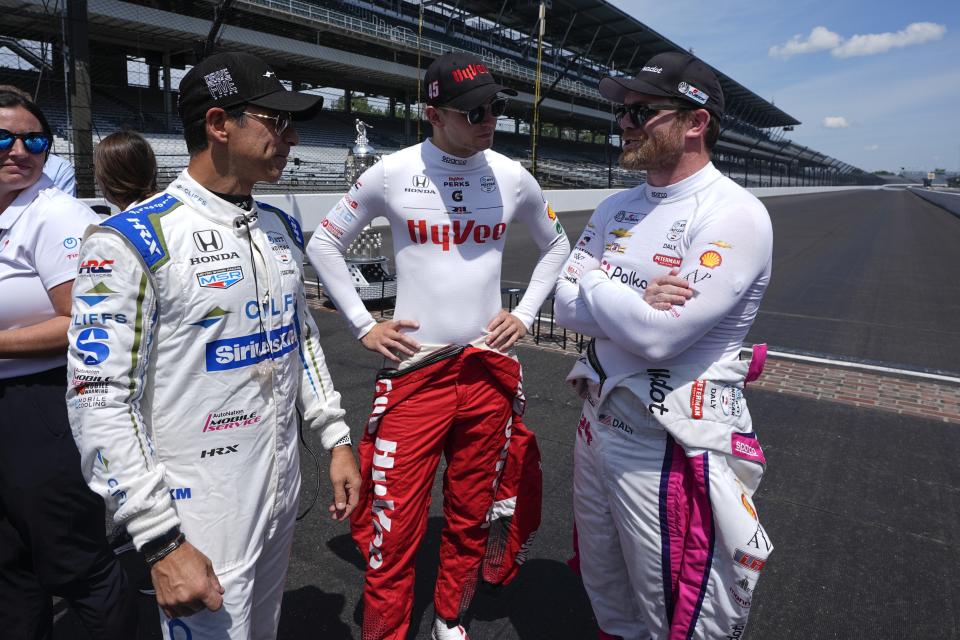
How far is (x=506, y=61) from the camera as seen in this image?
42031 millimetres

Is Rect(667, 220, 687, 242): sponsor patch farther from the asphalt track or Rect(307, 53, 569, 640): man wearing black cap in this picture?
the asphalt track

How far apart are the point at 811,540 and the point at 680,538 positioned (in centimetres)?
187

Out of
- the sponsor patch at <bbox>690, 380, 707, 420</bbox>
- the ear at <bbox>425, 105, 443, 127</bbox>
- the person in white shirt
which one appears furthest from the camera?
the person in white shirt

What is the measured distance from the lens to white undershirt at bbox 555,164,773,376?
167 cm

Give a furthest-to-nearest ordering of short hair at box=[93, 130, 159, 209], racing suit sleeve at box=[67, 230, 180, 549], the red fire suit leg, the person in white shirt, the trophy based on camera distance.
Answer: the trophy < the person in white shirt < short hair at box=[93, 130, 159, 209] < the red fire suit leg < racing suit sleeve at box=[67, 230, 180, 549]

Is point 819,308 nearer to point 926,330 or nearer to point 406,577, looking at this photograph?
point 926,330

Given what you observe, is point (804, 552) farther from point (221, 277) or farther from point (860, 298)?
point (860, 298)

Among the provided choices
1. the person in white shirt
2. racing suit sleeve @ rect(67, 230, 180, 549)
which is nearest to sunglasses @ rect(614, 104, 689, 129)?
racing suit sleeve @ rect(67, 230, 180, 549)

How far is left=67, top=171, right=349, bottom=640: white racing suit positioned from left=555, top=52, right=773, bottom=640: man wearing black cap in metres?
0.98

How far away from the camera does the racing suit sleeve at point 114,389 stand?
4.21 ft

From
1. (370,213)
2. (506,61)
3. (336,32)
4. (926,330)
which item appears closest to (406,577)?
(370,213)

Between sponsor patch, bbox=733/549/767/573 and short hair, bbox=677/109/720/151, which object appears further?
short hair, bbox=677/109/720/151

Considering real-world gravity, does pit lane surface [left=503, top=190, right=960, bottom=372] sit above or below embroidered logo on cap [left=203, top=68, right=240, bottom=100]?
below

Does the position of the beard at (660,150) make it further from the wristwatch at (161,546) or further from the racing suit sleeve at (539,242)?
the wristwatch at (161,546)
